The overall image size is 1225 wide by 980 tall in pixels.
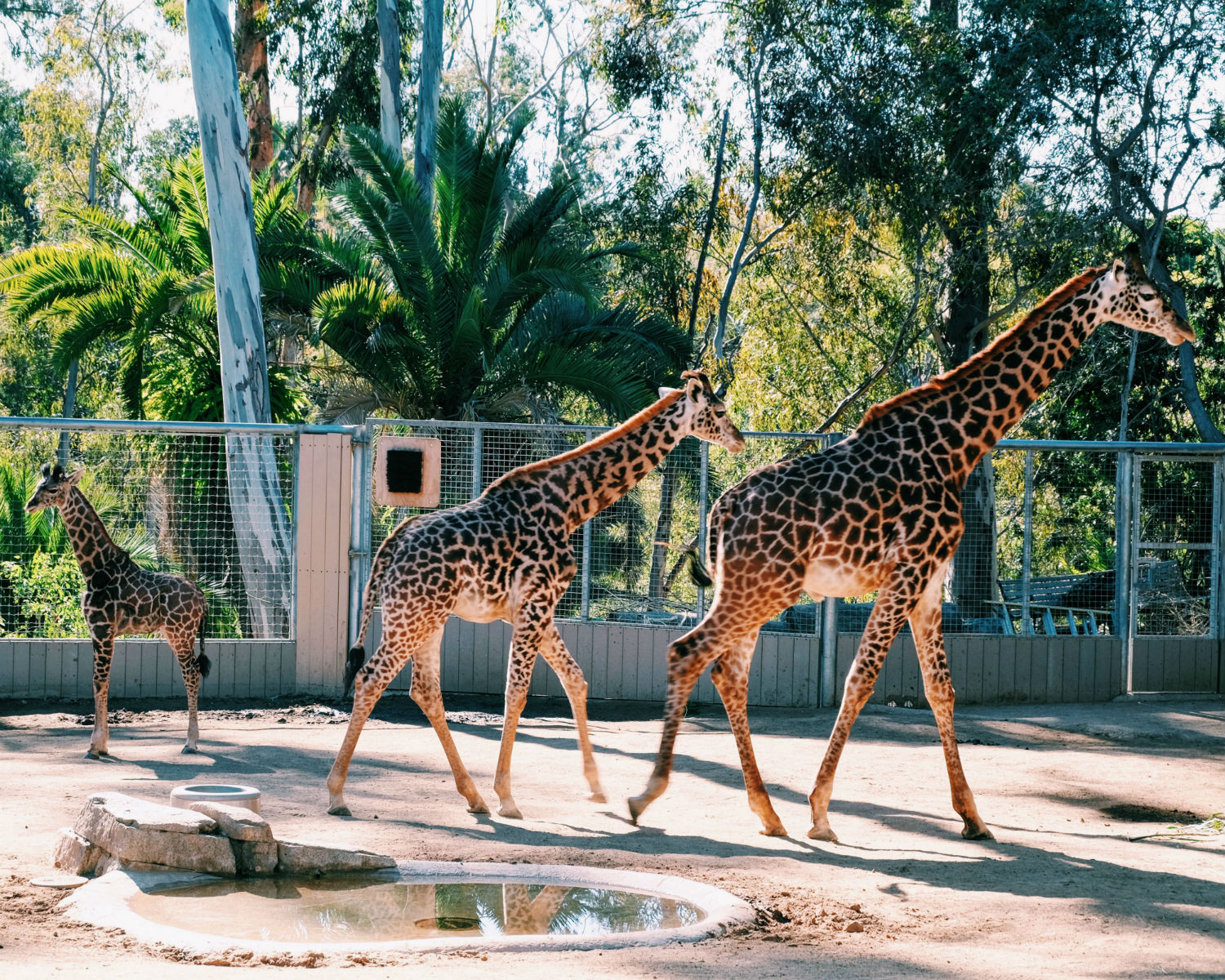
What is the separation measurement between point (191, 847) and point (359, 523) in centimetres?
667

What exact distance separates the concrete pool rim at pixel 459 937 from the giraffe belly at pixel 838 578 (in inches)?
84.2

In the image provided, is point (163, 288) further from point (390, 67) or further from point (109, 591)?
point (109, 591)

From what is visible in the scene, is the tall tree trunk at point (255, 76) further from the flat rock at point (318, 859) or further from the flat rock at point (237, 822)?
the flat rock at point (318, 859)

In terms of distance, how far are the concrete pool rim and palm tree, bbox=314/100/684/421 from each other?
34.9ft

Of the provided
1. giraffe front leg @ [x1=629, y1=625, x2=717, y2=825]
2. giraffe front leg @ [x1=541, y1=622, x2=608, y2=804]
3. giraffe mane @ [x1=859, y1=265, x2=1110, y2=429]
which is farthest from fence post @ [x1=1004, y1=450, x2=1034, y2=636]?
giraffe front leg @ [x1=629, y1=625, x2=717, y2=825]

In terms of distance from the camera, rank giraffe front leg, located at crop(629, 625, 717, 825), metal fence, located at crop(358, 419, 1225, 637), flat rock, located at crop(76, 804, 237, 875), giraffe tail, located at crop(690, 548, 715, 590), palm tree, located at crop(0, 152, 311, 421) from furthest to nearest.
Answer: palm tree, located at crop(0, 152, 311, 421) < metal fence, located at crop(358, 419, 1225, 637) < giraffe tail, located at crop(690, 548, 715, 590) < giraffe front leg, located at crop(629, 625, 717, 825) < flat rock, located at crop(76, 804, 237, 875)

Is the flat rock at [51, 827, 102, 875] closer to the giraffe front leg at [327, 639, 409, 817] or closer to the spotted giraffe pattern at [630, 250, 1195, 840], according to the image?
the giraffe front leg at [327, 639, 409, 817]

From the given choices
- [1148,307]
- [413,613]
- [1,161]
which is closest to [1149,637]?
[1148,307]

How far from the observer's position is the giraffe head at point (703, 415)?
8445 mm

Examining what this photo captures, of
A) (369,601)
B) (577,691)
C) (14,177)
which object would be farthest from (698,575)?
(14,177)

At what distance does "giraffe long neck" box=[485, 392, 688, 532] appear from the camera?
324 inches

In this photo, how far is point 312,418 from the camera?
66.1ft

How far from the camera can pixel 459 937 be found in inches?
199

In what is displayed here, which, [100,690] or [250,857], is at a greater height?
[100,690]
